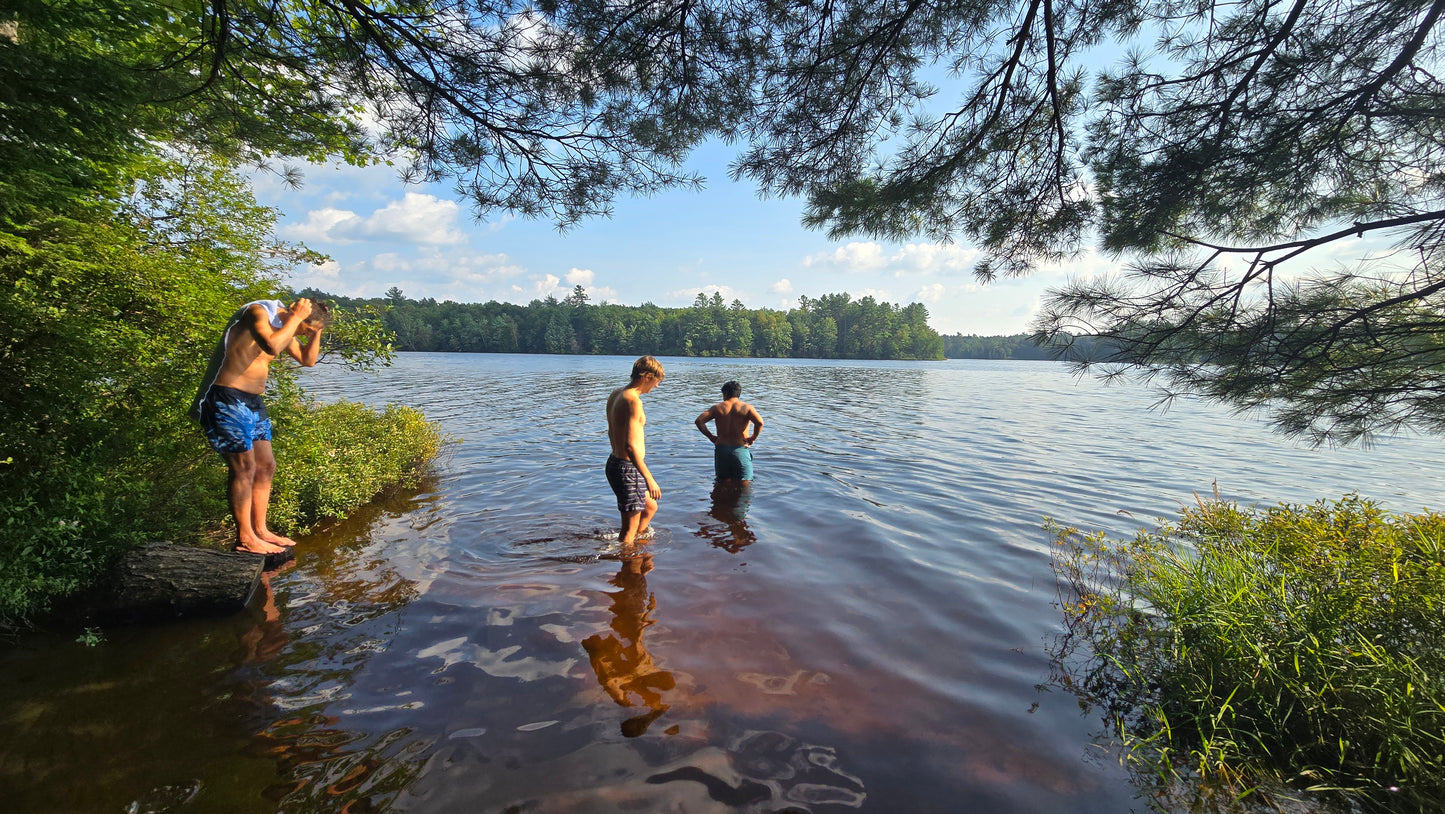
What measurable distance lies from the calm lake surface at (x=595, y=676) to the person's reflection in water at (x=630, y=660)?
2cm

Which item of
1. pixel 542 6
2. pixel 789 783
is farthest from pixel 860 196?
pixel 789 783

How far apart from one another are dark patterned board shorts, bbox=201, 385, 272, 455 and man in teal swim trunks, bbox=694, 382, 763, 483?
529 centimetres

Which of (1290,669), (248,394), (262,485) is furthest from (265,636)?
(1290,669)

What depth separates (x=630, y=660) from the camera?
3.95 meters

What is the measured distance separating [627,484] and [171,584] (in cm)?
362

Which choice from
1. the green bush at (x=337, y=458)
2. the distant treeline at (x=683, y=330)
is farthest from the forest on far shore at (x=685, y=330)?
the green bush at (x=337, y=458)

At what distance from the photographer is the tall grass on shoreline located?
269cm

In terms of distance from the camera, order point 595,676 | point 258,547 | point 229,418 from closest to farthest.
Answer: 1. point 595,676
2. point 229,418
3. point 258,547

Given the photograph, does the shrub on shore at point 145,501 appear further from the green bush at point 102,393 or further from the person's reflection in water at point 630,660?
the person's reflection in water at point 630,660

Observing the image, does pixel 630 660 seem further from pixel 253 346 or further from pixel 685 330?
pixel 685 330

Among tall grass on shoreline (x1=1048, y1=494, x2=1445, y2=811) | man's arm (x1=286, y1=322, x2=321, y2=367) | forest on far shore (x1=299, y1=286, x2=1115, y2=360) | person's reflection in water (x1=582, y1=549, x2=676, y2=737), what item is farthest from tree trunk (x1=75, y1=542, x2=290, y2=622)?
forest on far shore (x1=299, y1=286, x2=1115, y2=360)

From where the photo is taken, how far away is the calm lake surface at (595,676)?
107 inches

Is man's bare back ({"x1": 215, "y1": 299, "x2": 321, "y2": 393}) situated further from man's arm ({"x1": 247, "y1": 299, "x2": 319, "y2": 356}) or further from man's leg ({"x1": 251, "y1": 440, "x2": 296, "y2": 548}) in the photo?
man's leg ({"x1": 251, "y1": 440, "x2": 296, "y2": 548})

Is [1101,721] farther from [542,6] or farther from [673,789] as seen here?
[542,6]
